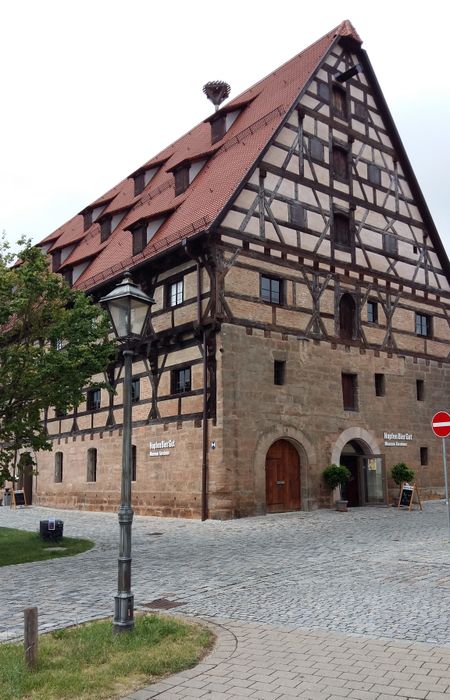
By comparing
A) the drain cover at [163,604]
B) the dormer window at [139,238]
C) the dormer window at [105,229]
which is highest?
the dormer window at [105,229]

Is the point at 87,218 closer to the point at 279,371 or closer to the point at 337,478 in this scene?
the point at 279,371

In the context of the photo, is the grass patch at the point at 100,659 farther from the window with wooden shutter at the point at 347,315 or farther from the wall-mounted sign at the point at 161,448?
the window with wooden shutter at the point at 347,315

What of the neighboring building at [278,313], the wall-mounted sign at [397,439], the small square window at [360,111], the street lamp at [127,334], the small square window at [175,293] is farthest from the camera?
the small square window at [360,111]

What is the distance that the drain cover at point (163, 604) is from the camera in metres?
8.77

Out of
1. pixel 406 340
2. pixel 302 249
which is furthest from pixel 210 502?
pixel 406 340

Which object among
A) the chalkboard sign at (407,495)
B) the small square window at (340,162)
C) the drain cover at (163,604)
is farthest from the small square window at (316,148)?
the drain cover at (163,604)

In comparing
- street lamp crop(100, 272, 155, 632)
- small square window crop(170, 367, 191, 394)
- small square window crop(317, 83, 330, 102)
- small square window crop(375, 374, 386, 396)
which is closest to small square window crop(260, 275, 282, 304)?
small square window crop(170, 367, 191, 394)

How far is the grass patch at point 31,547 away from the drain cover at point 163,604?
5.05 metres

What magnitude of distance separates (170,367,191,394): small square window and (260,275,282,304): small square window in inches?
139

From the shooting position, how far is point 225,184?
2297 cm

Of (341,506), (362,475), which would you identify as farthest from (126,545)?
(362,475)

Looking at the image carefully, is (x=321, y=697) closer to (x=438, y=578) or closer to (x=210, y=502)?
(x=438, y=578)

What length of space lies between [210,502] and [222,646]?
13.7m

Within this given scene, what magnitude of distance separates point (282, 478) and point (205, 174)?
1165 centimetres
